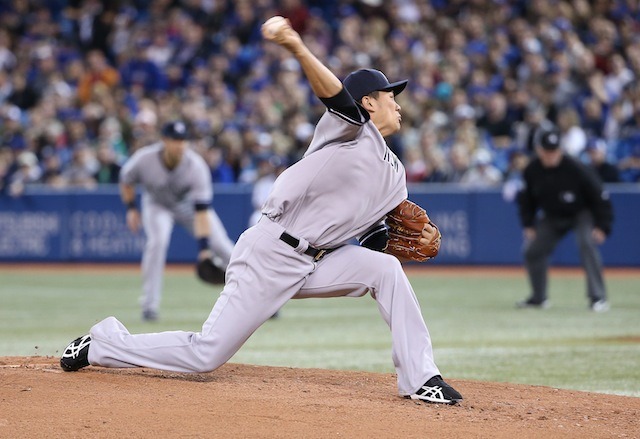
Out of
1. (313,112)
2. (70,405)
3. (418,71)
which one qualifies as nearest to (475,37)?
(418,71)

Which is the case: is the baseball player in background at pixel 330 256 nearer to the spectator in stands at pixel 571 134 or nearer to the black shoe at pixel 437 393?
Result: the black shoe at pixel 437 393

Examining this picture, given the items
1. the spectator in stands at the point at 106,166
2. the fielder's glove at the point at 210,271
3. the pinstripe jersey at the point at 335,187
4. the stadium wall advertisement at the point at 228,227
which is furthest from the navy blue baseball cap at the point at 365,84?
the spectator in stands at the point at 106,166

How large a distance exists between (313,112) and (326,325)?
31.9ft

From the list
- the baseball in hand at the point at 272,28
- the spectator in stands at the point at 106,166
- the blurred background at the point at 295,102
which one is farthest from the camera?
the spectator in stands at the point at 106,166

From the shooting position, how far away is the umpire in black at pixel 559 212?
12945mm

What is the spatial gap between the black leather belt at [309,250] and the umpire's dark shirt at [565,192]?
7811 millimetres

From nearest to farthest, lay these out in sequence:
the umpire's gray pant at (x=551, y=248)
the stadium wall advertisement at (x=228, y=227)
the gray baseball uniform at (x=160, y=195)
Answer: the gray baseball uniform at (x=160, y=195) → the umpire's gray pant at (x=551, y=248) → the stadium wall advertisement at (x=228, y=227)

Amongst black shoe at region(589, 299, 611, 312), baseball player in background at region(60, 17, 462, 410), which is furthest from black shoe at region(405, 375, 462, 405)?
black shoe at region(589, 299, 611, 312)

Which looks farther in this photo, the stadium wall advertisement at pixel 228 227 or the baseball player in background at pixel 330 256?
the stadium wall advertisement at pixel 228 227

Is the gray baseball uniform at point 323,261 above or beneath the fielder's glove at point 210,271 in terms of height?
above

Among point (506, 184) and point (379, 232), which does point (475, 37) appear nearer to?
point (506, 184)

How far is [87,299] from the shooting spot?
46.6ft

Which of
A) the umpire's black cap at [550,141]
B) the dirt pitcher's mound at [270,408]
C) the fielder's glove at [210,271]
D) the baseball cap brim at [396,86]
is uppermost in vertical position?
the baseball cap brim at [396,86]

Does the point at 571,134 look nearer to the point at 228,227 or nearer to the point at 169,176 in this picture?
the point at 228,227
